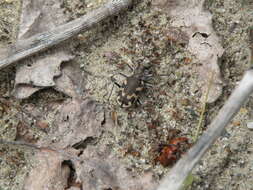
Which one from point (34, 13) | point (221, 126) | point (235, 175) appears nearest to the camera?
point (221, 126)

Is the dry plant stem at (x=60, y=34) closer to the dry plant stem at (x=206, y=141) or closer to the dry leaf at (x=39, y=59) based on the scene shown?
the dry leaf at (x=39, y=59)

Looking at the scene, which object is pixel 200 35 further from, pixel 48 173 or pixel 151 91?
pixel 48 173

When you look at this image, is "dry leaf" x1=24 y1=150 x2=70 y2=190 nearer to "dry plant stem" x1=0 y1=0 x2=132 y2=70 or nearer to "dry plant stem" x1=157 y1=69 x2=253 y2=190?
"dry plant stem" x1=0 y1=0 x2=132 y2=70

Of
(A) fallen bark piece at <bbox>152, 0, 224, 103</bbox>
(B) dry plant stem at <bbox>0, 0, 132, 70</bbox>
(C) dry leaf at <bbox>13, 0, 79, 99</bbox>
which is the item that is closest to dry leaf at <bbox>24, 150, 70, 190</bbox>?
(C) dry leaf at <bbox>13, 0, 79, 99</bbox>

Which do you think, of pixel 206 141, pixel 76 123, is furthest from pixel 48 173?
pixel 206 141

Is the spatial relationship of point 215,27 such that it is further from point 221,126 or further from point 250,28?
point 221,126

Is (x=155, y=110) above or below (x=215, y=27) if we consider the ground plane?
below

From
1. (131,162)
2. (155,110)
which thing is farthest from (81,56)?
(131,162)
